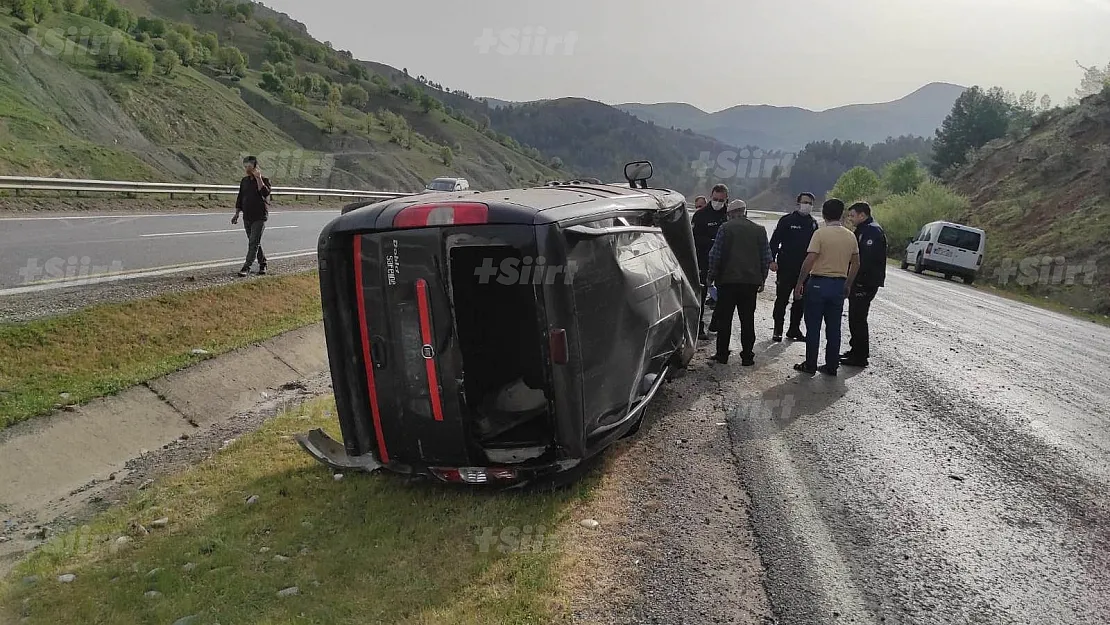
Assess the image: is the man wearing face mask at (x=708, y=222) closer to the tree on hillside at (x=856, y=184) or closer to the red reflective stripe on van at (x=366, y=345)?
the red reflective stripe on van at (x=366, y=345)

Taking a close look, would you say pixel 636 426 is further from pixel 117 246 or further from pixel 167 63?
pixel 167 63

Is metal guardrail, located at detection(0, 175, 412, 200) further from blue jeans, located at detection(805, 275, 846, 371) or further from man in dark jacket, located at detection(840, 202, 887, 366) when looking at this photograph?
man in dark jacket, located at detection(840, 202, 887, 366)

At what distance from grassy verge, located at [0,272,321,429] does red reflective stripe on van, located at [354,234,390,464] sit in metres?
3.54

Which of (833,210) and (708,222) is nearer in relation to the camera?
(833,210)

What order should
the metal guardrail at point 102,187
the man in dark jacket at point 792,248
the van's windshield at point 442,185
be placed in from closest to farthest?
the man in dark jacket at point 792,248 → the metal guardrail at point 102,187 → the van's windshield at point 442,185

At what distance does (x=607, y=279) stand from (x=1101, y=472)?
398 cm

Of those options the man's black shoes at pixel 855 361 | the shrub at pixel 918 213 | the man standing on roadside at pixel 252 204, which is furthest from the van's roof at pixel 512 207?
the shrub at pixel 918 213

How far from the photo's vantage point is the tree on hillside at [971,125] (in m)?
65.5

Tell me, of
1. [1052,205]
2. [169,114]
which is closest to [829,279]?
[1052,205]

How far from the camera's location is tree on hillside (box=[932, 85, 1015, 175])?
6550 cm

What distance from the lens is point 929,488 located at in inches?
179

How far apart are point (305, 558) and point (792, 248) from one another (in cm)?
723

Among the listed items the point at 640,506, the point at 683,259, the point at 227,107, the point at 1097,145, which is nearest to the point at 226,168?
the point at 227,107

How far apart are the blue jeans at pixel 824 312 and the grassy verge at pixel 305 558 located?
3.94 metres
